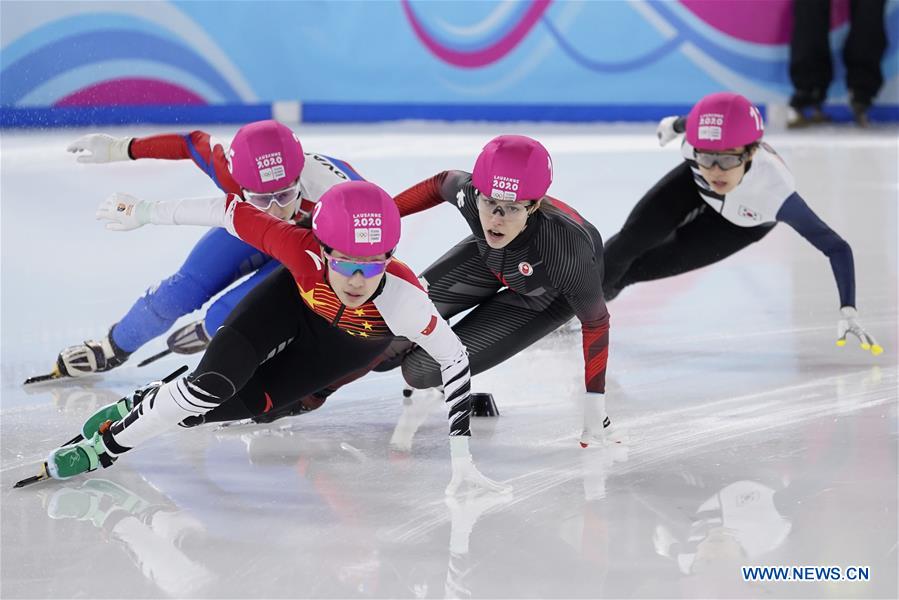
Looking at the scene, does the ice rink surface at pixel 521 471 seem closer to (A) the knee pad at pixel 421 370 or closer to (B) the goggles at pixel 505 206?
(A) the knee pad at pixel 421 370

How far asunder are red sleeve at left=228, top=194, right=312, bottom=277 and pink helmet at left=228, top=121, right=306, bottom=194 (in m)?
0.28

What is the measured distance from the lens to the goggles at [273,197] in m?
3.62

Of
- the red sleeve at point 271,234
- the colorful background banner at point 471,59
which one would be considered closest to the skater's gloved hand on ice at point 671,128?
the red sleeve at point 271,234

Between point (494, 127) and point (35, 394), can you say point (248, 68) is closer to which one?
point (494, 127)

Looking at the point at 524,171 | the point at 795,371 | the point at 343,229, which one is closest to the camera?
the point at 343,229

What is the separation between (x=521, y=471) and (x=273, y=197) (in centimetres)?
116

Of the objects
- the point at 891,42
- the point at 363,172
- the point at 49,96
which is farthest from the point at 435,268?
the point at 891,42

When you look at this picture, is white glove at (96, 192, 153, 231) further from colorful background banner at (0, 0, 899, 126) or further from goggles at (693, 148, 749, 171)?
colorful background banner at (0, 0, 899, 126)

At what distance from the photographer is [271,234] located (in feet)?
10.5

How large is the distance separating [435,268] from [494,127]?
272 inches

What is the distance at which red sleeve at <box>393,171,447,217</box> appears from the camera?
3.76m

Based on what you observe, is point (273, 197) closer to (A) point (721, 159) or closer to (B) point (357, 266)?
(B) point (357, 266)

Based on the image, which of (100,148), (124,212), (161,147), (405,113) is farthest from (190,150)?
(405,113)

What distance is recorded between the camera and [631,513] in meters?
2.98
